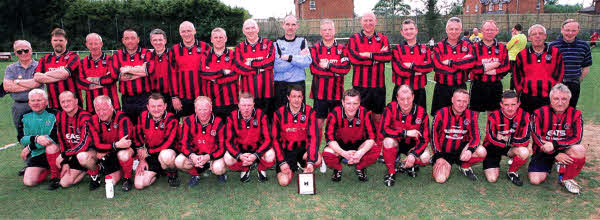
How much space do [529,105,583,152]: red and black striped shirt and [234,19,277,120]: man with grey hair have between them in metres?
2.88

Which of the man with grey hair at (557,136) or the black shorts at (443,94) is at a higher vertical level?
the black shorts at (443,94)

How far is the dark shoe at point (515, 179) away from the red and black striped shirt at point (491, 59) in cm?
122

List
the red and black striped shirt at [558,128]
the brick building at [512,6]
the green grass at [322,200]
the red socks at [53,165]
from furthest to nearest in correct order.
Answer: the brick building at [512,6], the red socks at [53,165], the red and black striped shirt at [558,128], the green grass at [322,200]

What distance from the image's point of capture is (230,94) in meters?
4.61

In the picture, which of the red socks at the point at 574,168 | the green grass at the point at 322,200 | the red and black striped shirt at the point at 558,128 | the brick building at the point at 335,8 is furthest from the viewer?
the brick building at the point at 335,8

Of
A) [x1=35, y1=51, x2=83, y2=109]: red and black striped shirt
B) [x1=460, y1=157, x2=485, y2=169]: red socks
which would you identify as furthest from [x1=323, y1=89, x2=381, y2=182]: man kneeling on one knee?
[x1=35, y1=51, x2=83, y2=109]: red and black striped shirt

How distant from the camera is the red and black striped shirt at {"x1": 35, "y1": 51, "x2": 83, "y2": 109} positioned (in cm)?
456

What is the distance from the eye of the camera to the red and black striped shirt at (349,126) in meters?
4.10

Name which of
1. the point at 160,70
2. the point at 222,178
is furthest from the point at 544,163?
the point at 160,70

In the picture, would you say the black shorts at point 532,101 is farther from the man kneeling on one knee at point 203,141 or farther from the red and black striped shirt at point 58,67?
the red and black striped shirt at point 58,67

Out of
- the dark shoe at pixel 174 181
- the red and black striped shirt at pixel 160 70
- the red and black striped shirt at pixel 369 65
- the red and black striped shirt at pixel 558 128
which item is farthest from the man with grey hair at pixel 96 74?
the red and black striped shirt at pixel 558 128

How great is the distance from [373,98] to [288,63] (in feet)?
3.66

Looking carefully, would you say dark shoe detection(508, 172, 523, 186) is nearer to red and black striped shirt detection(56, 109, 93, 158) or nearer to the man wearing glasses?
red and black striped shirt detection(56, 109, 93, 158)

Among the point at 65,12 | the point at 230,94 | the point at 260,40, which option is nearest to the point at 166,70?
the point at 230,94
